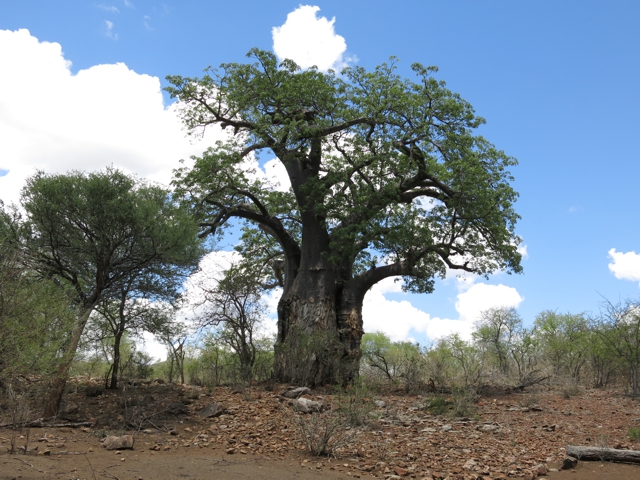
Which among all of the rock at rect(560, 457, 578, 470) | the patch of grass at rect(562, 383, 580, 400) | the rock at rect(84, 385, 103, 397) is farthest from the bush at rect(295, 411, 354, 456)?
the patch of grass at rect(562, 383, 580, 400)

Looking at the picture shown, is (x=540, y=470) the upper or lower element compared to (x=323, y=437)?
lower

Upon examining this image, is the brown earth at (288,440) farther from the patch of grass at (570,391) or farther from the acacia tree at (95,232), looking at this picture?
the acacia tree at (95,232)

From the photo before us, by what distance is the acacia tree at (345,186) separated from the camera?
12.5 metres

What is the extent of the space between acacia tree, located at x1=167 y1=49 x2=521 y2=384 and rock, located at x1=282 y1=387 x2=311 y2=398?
908mm

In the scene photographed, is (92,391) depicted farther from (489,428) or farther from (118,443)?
(489,428)

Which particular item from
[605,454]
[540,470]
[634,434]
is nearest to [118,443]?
[540,470]

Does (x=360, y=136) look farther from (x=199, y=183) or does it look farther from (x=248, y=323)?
(x=248, y=323)

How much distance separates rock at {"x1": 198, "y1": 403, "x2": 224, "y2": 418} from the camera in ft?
32.0

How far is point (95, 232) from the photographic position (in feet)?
33.0

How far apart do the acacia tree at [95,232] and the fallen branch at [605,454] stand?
7.57m

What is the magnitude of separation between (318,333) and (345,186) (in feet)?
12.1

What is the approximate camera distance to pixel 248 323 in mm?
14234

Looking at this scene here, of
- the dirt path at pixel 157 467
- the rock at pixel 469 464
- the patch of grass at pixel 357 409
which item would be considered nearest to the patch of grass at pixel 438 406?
the patch of grass at pixel 357 409

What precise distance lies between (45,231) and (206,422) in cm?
480
